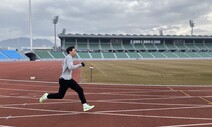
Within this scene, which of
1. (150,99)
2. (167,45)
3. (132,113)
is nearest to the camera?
(132,113)

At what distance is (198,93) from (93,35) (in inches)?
3223

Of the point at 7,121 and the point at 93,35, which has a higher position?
the point at 93,35

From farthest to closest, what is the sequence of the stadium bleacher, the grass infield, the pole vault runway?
the stadium bleacher
the grass infield
the pole vault runway

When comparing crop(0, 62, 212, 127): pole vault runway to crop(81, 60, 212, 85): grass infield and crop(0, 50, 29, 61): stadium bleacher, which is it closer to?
crop(81, 60, 212, 85): grass infield

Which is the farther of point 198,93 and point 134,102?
point 198,93

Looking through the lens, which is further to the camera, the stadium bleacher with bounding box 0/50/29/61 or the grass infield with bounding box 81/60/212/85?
the stadium bleacher with bounding box 0/50/29/61

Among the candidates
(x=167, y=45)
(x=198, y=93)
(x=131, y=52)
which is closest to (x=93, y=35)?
(x=131, y=52)

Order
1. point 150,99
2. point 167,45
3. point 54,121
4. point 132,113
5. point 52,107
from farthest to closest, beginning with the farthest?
point 167,45, point 150,99, point 52,107, point 132,113, point 54,121

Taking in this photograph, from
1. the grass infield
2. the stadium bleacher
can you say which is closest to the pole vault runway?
the grass infield

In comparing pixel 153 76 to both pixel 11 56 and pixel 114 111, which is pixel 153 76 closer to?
pixel 114 111

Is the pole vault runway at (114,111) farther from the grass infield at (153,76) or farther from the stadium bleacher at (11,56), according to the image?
the stadium bleacher at (11,56)

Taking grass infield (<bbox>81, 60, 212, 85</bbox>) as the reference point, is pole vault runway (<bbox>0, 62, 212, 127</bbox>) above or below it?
below

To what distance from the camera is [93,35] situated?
92.9 m

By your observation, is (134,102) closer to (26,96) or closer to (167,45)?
(26,96)
